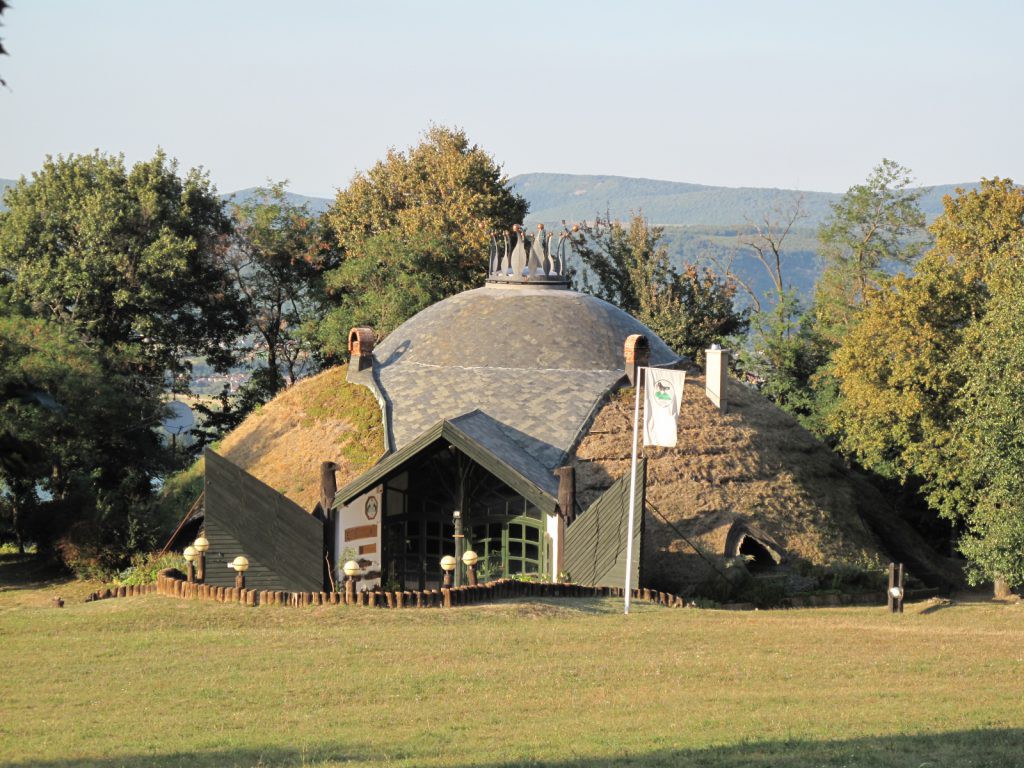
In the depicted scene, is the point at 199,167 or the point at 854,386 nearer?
the point at 854,386

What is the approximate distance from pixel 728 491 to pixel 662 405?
9.30m

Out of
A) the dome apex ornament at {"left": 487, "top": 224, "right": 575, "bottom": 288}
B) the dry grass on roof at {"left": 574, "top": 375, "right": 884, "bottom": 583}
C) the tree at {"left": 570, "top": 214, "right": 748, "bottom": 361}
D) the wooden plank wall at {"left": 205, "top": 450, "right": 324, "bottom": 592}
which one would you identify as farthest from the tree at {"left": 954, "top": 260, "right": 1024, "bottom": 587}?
the tree at {"left": 570, "top": 214, "right": 748, "bottom": 361}

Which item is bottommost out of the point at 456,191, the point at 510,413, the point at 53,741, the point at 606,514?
the point at 53,741

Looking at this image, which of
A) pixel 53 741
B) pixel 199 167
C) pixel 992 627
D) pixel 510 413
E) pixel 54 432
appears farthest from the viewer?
pixel 199 167

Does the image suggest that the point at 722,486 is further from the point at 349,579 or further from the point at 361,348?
the point at 349,579

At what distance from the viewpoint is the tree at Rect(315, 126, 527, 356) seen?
55.9 m

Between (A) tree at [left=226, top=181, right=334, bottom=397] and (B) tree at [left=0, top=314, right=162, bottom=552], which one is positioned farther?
(A) tree at [left=226, top=181, right=334, bottom=397]

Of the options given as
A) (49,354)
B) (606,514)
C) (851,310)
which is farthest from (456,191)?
(606,514)

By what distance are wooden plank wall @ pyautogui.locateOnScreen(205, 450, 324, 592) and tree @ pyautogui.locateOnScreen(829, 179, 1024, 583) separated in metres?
16.7

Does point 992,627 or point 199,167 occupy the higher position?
point 199,167

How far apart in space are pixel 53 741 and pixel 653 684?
27.3 feet

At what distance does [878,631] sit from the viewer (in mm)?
26344

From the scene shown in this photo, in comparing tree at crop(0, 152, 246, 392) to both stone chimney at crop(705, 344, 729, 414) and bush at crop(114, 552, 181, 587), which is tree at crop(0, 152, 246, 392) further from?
stone chimney at crop(705, 344, 729, 414)

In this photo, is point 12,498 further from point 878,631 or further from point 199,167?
point 878,631
